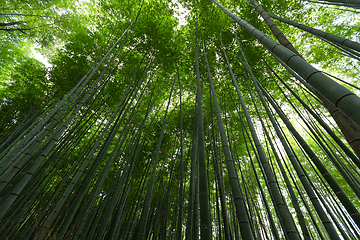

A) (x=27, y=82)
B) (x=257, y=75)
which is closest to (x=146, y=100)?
(x=257, y=75)

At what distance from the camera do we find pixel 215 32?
4.45 metres

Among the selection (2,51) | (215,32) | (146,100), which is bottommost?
(146,100)

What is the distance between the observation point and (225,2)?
434 cm

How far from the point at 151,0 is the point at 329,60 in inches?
203

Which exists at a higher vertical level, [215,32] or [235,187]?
[215,32]

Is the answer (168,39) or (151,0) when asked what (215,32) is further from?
(151,0)

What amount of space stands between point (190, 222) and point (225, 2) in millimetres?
5075

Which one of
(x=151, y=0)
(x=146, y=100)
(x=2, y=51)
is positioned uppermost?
(x=151, y=0)

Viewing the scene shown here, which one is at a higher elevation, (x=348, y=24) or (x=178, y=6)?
(x=178, y=6)

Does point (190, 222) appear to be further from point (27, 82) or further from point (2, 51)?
point (2, 51)

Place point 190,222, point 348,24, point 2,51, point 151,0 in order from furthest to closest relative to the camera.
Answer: point 2,51, point 151,0, point 348,24, point 190,222

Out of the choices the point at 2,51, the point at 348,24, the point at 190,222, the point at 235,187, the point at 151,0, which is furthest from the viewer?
the point at 2,51

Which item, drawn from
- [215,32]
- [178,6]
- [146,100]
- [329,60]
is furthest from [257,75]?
[146,100]

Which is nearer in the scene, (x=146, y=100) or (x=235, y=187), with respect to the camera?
(x=235, y=187)
